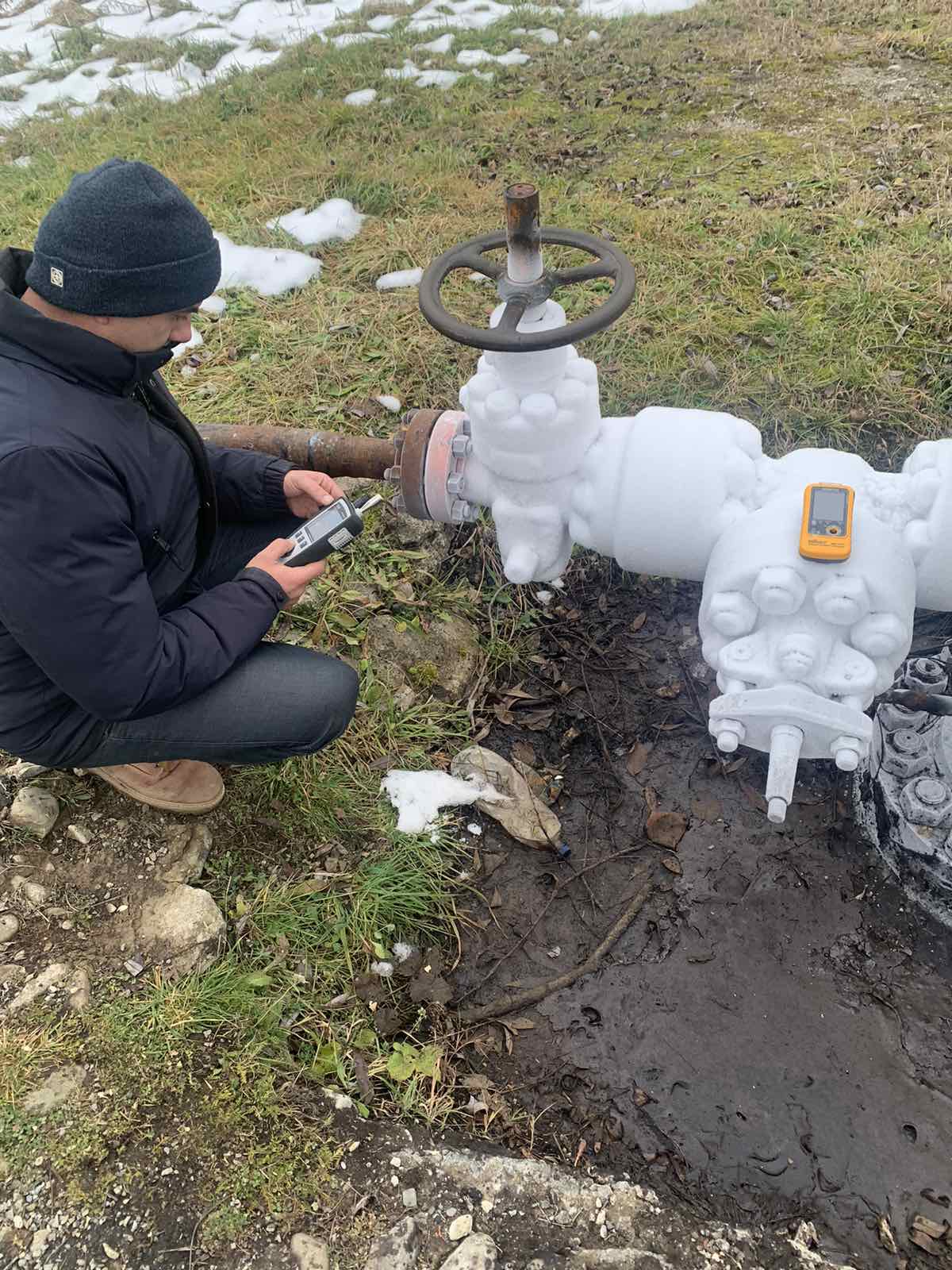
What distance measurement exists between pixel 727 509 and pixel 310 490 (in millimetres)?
1191

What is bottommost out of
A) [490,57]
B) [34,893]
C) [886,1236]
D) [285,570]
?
[886,1236]

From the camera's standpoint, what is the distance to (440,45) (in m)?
5.92

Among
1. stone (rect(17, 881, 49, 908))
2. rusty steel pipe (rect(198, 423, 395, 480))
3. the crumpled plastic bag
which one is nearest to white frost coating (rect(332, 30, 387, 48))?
rusty steel pipe (rect(198, 423, 395, 480))

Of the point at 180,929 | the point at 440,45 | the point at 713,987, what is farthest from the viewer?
the point at 440,45

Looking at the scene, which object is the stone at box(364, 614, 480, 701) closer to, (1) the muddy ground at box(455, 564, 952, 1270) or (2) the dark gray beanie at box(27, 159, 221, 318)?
(1) the muddy ground at box(455, 564, 952, 1270)

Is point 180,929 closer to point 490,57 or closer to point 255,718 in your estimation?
point 255,718

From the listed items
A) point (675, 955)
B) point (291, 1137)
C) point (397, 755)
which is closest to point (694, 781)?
point (675, 955)

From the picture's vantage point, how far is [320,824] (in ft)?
7.88

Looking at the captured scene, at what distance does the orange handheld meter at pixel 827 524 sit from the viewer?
5.12 feet

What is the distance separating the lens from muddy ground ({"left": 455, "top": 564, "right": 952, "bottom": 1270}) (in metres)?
1.92

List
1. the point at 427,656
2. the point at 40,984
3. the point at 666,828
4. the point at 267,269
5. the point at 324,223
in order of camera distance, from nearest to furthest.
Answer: the point at 40,984
the point at 666,828
the point at 427,656
the point at 267,269
the point at 324,223

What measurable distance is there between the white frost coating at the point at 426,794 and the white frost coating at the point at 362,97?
467 cm

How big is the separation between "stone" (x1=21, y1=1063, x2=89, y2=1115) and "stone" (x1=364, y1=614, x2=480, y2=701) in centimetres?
137

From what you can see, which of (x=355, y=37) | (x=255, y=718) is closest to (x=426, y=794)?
(x=255, y=718)
